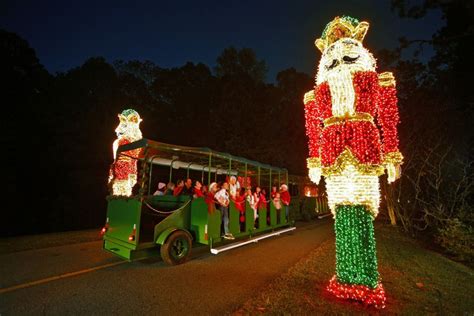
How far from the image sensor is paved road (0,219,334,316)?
14.3 ft

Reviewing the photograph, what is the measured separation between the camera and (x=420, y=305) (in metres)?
4.40

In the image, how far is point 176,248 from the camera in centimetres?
695

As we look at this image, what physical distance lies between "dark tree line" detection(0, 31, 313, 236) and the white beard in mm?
16099

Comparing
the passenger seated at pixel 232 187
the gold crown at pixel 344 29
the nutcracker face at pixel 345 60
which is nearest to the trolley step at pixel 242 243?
the passenger seated at pixel 232 187

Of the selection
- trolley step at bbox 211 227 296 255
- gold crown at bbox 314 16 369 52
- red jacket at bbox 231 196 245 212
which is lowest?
trolley step at bbox 211 227 296 255

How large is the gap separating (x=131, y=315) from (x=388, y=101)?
5.29 m

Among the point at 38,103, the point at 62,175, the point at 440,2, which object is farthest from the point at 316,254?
the point at 38,103

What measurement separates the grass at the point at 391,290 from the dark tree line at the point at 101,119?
14.5m

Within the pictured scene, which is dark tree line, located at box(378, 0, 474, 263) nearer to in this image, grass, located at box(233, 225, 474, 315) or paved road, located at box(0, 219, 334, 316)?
grass, located at box(233, 225, 474, 315)

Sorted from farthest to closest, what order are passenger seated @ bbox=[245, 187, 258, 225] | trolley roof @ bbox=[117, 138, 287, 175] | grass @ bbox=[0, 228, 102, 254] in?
1. passenger seated @ bbox=[245, 187, 258, 225]
2. grass @ bbox=[0, 228, 102, 254]
3. trolley roof @ bbox=[117, 138, 287, 175]

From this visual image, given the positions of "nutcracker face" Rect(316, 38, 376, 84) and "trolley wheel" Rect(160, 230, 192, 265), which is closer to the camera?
"nutcracker face" Rect(316, 38, 376, 84)

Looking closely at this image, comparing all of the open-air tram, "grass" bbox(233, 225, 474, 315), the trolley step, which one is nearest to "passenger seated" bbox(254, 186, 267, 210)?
the open-air tram

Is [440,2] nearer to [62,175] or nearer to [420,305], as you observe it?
[420,305]

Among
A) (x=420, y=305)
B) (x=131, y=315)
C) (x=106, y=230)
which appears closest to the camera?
(x=131, y=315)
